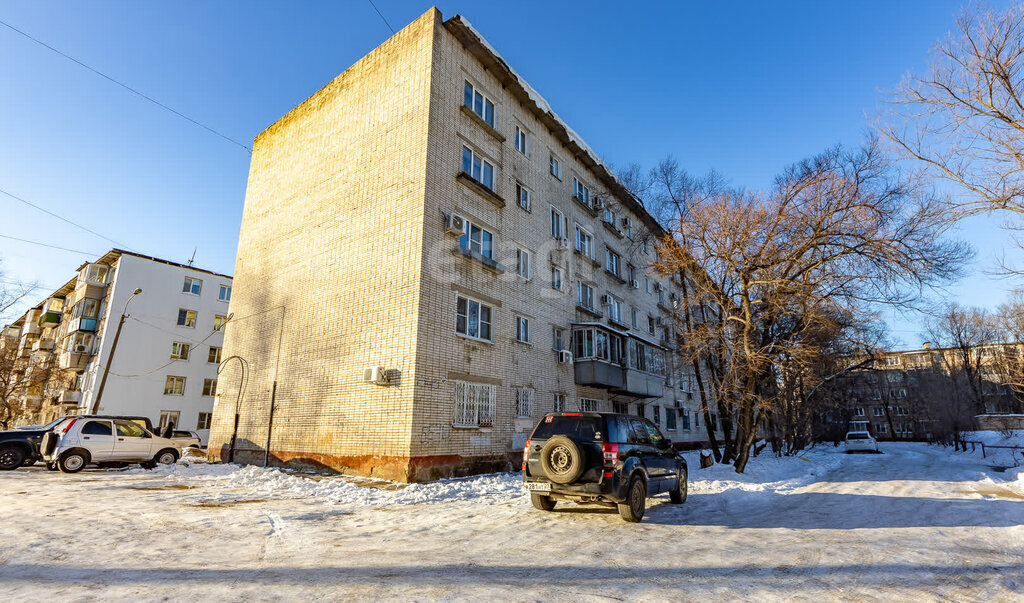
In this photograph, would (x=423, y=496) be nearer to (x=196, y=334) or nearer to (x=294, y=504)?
(x=294, y=504)

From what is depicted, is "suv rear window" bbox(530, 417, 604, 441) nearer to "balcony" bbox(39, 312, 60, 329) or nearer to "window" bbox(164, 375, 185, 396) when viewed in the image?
"window" bbox(164, 375, 185, 396)

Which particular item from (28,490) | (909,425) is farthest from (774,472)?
(909,425)

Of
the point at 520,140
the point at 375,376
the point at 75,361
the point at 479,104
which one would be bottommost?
the point at 375,376

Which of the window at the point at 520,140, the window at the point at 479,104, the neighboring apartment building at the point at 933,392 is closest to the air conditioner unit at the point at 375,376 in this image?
the window at the point at 479,104

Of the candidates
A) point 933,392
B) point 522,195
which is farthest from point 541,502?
point 933,392

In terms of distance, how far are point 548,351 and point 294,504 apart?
11312 mm

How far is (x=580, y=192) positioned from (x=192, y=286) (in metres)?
32.1

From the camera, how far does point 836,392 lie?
3394 cm

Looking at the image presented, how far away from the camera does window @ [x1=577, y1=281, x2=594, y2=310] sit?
73.5 feet

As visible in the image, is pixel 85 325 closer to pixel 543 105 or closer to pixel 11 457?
pixel 11 457

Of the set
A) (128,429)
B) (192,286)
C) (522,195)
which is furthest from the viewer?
(192,286)

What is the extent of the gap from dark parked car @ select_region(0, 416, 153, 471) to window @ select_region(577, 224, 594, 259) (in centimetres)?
1978

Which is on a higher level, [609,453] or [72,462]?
[609,453]

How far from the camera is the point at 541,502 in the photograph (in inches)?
344
